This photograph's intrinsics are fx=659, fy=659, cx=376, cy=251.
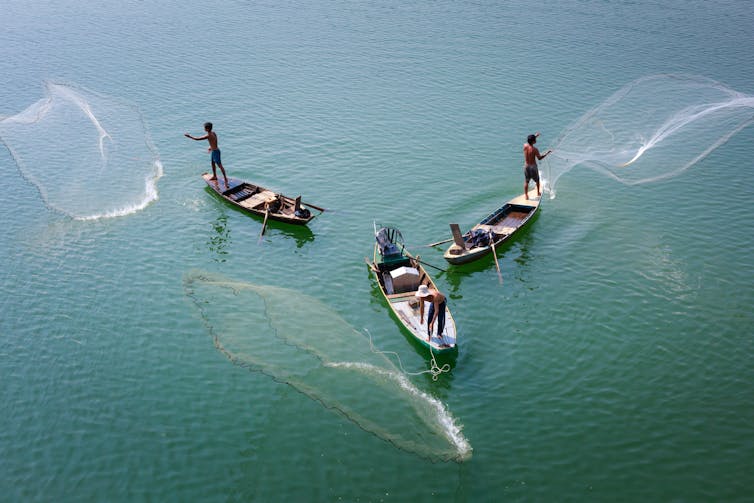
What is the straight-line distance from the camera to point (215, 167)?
26484 mm

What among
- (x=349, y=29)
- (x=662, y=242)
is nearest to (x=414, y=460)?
(x=662, y=242)

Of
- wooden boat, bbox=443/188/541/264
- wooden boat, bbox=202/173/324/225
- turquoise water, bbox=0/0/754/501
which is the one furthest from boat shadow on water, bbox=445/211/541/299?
wooden boat, bbox=202/173/324/225

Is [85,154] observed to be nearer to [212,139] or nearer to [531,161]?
[212,139]

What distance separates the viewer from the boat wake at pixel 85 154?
24.9 m

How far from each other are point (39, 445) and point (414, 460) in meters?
8.71

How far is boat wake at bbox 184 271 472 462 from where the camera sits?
1536 centimetres

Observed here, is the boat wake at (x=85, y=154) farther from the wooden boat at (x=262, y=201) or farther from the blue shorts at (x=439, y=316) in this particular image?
the blue shorts at (x=439, y=316)

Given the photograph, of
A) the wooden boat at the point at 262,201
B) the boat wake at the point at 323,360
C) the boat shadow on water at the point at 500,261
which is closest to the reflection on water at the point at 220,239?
the wooden boat at the point at 262,201

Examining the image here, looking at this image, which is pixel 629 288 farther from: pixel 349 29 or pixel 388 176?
pixel 349 29

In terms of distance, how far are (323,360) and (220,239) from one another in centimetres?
836

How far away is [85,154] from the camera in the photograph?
89.4 ft

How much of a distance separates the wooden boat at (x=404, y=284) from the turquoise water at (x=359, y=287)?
62 cm

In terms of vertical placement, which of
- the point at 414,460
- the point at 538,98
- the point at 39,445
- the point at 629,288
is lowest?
the point at 39,445

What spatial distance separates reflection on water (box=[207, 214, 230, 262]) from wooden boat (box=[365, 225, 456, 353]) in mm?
5230
